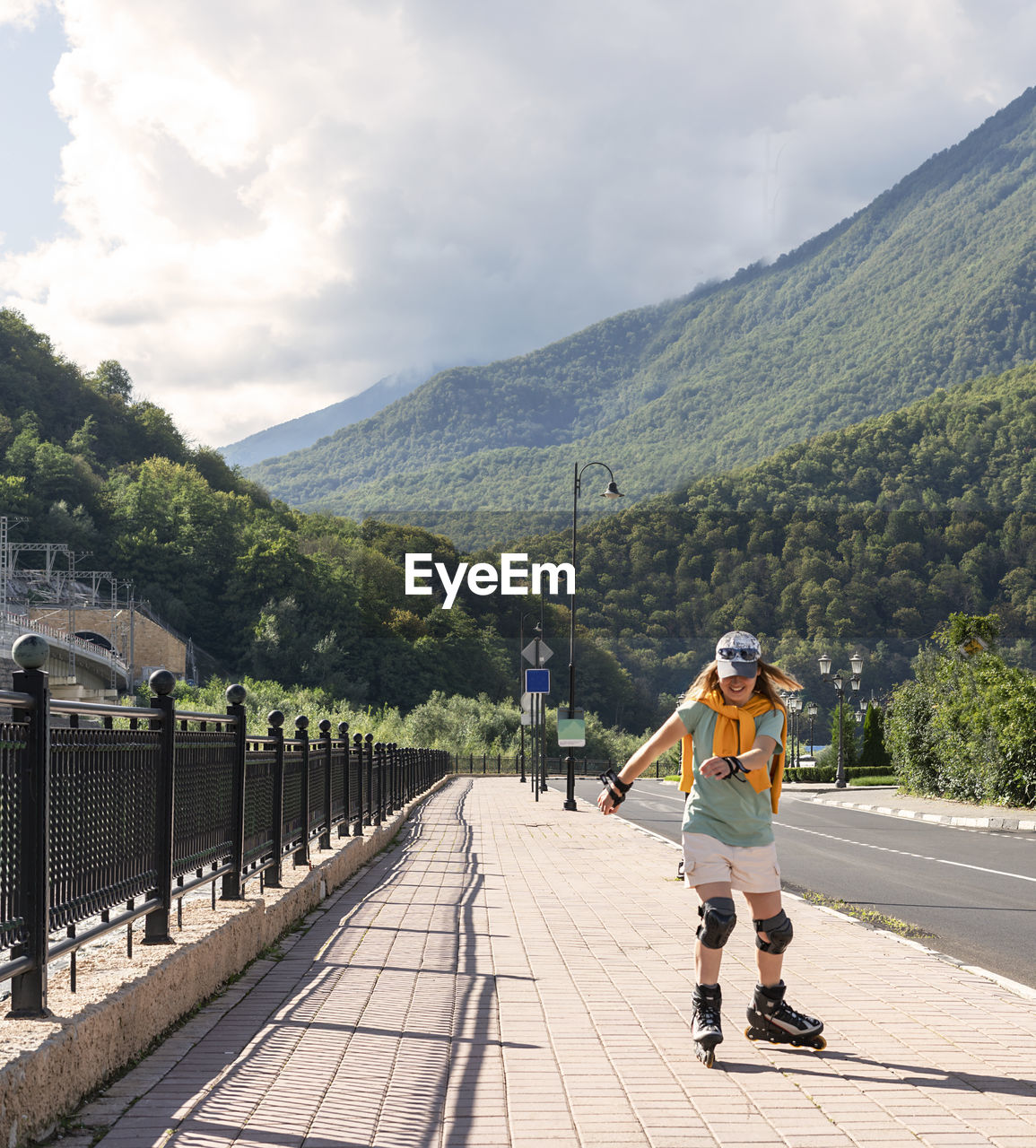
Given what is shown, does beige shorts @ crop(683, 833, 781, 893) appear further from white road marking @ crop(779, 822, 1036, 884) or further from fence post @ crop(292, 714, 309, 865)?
white road marking @ crop(779, 822, 1036, 884)

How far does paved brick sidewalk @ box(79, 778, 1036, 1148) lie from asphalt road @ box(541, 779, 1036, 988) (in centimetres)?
104

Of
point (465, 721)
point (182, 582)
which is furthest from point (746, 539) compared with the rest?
point (182, 582)

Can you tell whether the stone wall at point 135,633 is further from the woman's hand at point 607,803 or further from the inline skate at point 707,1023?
the inline skate at point 707,1023

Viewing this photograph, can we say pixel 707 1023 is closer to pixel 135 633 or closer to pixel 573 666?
pixel 573 666

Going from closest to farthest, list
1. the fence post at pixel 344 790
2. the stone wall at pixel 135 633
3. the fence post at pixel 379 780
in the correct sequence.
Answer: the fence post at pixel 344 790 < the fence post at pixel 379 780 < the stone wall at pixel 135 633

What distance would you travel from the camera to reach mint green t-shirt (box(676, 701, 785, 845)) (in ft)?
17.3

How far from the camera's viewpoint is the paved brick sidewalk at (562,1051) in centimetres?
421

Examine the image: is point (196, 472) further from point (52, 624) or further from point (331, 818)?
point (331, 818)

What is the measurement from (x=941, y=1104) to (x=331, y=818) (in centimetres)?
862

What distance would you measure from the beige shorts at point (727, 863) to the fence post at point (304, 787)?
17.9ft

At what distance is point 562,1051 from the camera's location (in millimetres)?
5363

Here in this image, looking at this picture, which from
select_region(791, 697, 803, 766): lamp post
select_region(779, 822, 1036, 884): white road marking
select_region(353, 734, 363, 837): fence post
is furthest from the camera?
select_region(791, 697, 803, 766): lamp post

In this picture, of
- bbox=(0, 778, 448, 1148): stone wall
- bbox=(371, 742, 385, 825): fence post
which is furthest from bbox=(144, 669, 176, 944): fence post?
bbox=(371, 742, 385, 825): fence post

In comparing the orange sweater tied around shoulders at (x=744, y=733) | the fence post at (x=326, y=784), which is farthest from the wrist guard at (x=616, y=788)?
the fence post at (x=326, y=784)
